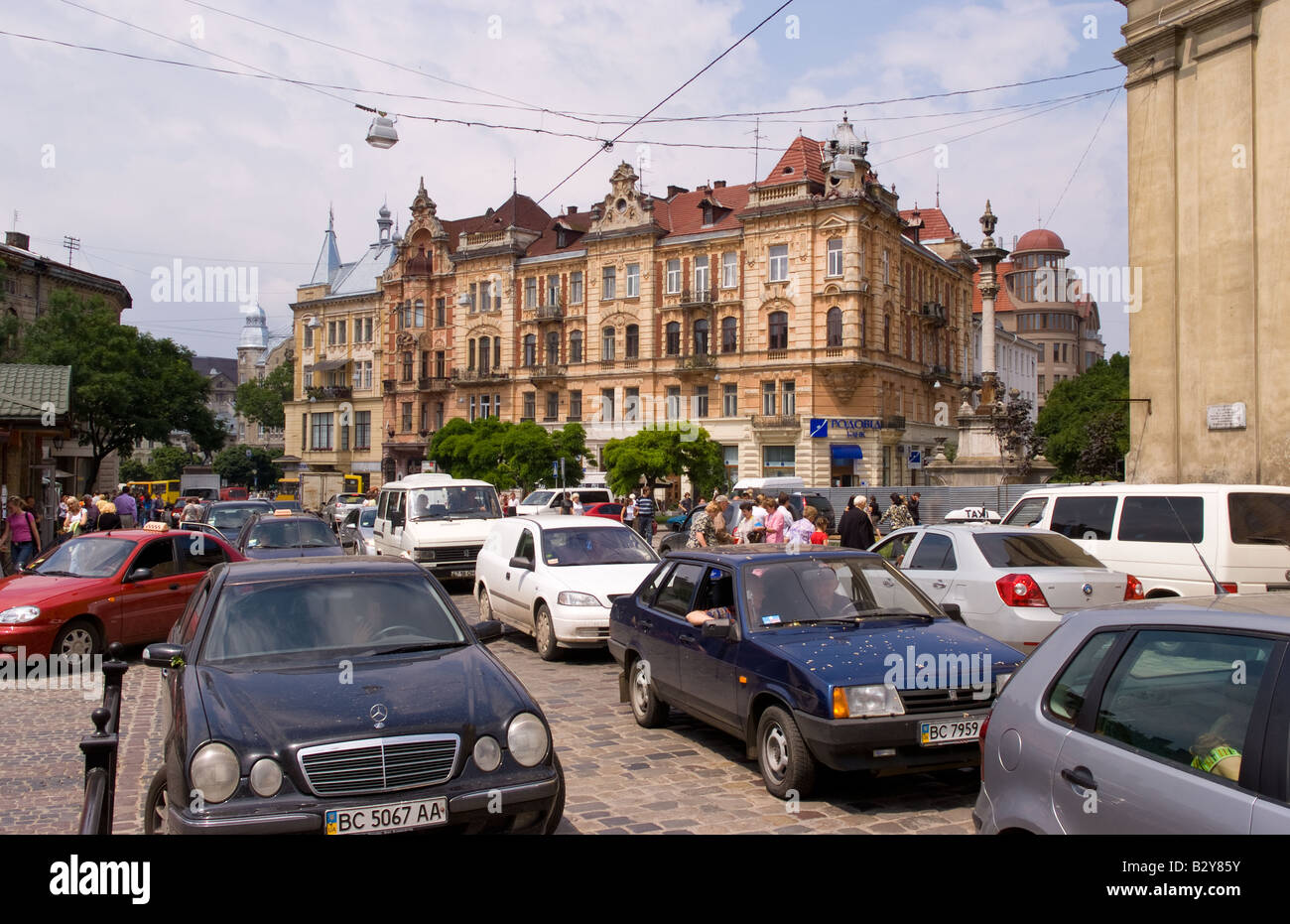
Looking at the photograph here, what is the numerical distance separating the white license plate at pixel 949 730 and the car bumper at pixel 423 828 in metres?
2.51

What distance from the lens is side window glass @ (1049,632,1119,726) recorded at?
3971 millimetres

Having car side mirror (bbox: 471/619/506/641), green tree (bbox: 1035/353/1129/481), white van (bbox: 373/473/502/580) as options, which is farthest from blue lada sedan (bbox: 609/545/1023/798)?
green tree (bbox: 1035/353/1129/481)

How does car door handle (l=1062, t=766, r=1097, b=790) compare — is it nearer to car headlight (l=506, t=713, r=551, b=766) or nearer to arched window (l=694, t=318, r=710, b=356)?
car headlight (l=506, t=713, r=551, b=766)

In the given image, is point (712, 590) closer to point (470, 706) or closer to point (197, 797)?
point (470, 706)

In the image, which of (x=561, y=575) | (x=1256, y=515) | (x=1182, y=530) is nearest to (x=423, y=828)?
(x=561, y=575)

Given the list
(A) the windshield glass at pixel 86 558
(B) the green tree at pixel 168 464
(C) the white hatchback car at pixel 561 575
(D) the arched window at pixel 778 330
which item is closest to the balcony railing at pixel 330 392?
(D) the arched window at pixel 778 330

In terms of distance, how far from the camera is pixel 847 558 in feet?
26.6

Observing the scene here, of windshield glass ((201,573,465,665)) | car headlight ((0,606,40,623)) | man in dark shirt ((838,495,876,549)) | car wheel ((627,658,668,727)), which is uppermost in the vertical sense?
windshield glass ((201,573,465,665))

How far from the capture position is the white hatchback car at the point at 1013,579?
9.80 metres

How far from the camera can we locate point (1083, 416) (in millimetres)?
69812

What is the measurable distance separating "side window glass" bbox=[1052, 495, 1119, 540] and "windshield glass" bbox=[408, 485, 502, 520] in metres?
11.4

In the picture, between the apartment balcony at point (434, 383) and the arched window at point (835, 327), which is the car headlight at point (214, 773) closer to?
the arched window at point (835, 327)

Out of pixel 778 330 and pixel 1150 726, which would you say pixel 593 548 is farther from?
pixel 778 330

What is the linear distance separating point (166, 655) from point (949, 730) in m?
4.79
